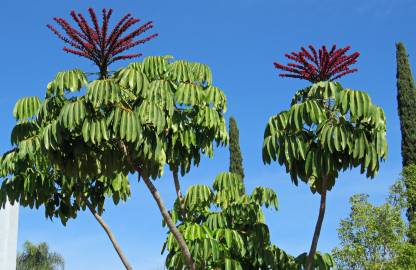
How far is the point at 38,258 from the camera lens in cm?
3709

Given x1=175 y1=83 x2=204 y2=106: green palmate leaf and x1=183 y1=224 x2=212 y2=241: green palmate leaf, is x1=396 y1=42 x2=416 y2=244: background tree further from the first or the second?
x1=175 y1=83 x2=204 y2=106: green palmate leaf

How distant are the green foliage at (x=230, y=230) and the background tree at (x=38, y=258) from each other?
28.7 m

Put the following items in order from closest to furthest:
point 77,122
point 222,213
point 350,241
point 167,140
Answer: point 77,122 → point 167,140 → point 222,213 → point 350,241

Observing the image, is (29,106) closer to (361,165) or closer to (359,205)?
(361,165)

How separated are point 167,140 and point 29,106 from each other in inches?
84.2

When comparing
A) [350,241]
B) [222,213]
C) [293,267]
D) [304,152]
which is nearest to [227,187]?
[222,213]

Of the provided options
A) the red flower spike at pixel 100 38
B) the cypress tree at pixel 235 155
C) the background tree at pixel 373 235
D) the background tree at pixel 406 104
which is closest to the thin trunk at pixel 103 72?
the red flower spike at pixel 100 38

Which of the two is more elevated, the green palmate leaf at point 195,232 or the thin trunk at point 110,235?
the thin trunk at point 110,235

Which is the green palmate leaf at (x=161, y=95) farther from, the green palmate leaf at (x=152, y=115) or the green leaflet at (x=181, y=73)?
the green leaflet at (x=181, y=73)

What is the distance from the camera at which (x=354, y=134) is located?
23.8 ft

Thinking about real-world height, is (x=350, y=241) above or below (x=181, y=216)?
above

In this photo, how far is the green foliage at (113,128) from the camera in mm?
7367

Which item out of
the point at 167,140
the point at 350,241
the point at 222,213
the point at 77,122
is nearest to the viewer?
the point at 77,122

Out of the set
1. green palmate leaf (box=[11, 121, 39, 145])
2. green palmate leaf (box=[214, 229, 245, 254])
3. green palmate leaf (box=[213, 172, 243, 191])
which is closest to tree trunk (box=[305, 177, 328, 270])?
green palmate leaf (box=[214, 229, 245, 254])
